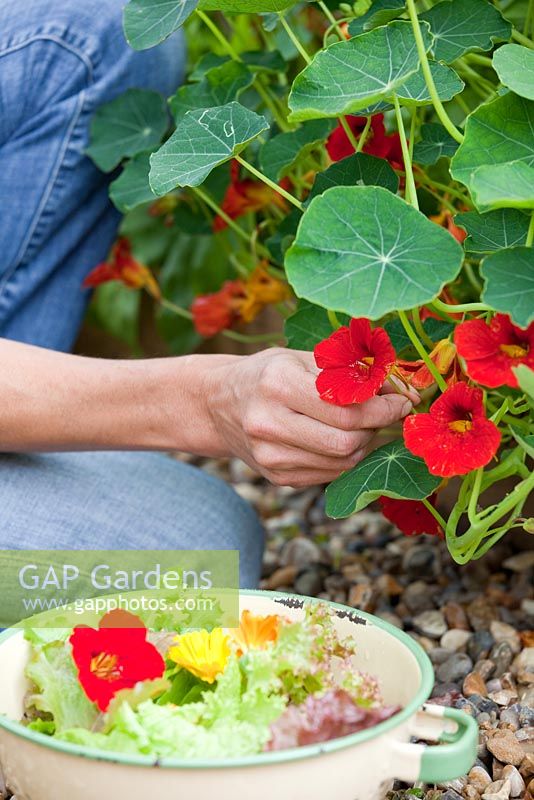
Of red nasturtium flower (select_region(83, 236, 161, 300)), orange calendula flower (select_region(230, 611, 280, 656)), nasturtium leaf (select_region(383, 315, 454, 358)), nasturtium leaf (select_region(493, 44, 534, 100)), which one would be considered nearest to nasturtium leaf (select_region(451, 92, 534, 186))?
nasturtium leaf (select_region(493, 44, 534, 100))

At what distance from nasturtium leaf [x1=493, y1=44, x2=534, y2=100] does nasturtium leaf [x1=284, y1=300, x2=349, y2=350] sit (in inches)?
13.4

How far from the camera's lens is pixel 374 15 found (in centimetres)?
89

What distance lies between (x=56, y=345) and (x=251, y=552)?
1.33ft

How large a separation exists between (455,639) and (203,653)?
535mm

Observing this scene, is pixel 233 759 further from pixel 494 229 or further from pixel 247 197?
pixel 247 197

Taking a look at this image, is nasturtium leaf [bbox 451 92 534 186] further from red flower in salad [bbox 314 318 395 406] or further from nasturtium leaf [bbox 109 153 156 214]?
nasturtium leaf [bbox 109 153 156 214]

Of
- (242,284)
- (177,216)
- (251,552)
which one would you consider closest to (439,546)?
(251,552)

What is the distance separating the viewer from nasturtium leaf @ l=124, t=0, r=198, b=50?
0.89 meters

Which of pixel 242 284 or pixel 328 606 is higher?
pixel 328 606

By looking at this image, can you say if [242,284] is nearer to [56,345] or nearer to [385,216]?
[56,345]

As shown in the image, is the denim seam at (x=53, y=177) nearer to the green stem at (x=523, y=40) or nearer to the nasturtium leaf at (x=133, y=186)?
the nasturtium leaf at (x=133, y=186)

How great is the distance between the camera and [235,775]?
0.56 metres

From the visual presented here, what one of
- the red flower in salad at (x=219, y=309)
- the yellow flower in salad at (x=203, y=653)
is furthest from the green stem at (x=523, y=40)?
the yellow flower in salad at (x=203, y=653)

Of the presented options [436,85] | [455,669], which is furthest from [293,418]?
[455,669]
